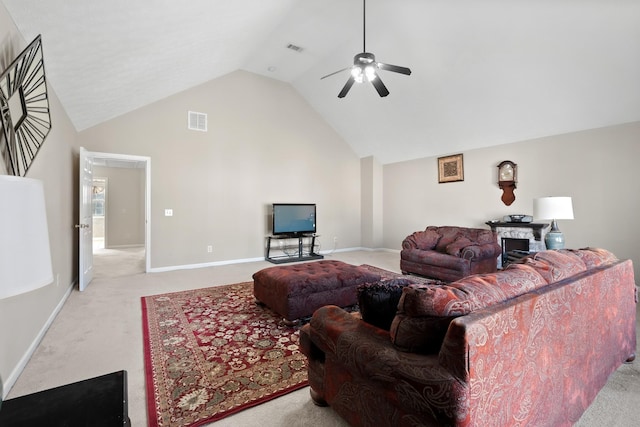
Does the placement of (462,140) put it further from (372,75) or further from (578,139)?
(372,75)

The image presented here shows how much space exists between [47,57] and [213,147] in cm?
326

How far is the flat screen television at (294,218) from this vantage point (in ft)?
20.6

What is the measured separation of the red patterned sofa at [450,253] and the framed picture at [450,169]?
4.80 ft

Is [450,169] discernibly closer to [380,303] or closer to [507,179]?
[507,179]

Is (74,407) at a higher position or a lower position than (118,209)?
lower

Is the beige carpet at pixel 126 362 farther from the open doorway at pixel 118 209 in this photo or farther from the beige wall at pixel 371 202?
the beige wall at pixel 371 202

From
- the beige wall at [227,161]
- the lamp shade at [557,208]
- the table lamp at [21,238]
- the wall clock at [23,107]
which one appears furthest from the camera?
the beige wall at [227,161]

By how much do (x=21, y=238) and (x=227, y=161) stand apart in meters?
5.33

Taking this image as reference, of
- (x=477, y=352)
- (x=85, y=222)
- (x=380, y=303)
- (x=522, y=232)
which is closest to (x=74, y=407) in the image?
(x=380, y=303)

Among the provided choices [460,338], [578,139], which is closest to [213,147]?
[460,338]

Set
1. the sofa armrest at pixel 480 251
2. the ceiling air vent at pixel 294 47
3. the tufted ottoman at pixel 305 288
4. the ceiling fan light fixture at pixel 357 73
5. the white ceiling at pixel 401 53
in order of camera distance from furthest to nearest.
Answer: the ceiling air vent at pixel 294 47 < the sofa armrest at pixel 480 251 < the ceiling fan light fixture at pixel 357 73 < the tufted ottoman at pixel 305 288 < the white ceiling at pixel 401 53

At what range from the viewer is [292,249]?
22.3 ft

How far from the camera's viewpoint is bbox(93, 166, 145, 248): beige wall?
8.42m

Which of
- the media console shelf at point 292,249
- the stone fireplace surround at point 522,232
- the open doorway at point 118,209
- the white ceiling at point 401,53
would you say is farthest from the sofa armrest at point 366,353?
the open doorway at point 118,209
